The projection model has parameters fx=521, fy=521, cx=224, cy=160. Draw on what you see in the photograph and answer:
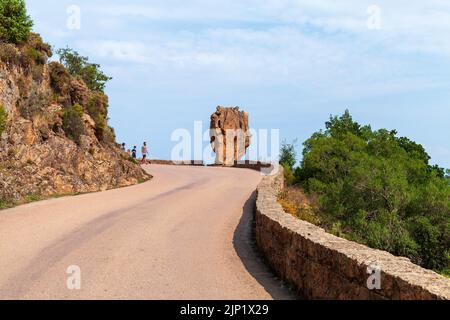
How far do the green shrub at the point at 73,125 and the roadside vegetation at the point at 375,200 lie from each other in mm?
11511

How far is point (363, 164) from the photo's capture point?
30453 mm

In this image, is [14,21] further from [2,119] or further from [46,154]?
[2,119]

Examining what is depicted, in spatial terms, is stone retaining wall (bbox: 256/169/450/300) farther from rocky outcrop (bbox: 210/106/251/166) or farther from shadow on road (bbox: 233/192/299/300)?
rocky outcrop (bbox: 210/106/251/166)

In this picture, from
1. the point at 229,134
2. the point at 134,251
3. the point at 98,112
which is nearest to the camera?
the point at 134,251

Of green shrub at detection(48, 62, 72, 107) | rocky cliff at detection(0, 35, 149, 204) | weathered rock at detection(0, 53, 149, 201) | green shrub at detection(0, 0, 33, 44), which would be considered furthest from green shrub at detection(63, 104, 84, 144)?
green shrub at detection(0, 0, 33, 44)

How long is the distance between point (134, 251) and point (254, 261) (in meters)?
2.69

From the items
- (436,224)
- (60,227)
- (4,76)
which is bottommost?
(436,224)

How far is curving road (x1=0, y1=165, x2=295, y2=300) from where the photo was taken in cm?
861

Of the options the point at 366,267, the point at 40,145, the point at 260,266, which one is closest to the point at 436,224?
the point at 260,266

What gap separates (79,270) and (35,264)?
3.79 ft

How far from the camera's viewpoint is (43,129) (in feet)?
81.9

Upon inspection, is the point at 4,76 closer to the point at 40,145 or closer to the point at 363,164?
the point at 40,145

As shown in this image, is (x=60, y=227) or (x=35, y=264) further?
(x=60, y=227)

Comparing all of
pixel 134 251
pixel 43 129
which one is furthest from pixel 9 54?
pixel 134 251
